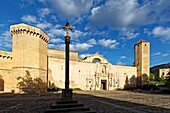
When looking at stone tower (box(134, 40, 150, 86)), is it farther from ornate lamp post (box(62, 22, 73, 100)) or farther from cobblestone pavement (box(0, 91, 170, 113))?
ornate lamp post (box(62, 22, 73, 100))

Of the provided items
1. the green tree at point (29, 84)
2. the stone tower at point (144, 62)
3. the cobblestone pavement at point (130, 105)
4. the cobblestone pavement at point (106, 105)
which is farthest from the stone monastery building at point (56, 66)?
the cobblestone pavement at point (130, 105)

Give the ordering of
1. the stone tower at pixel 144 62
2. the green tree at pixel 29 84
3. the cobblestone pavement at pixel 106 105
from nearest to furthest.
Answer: the cobblestone pavement at pixel 106 105, the green tree at pixel 29 84, the stone tower at pixel 144 62

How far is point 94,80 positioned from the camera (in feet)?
123

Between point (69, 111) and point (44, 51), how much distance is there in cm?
2234

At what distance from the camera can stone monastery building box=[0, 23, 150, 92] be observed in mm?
25172

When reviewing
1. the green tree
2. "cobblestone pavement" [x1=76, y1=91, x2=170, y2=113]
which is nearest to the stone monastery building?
the green tree

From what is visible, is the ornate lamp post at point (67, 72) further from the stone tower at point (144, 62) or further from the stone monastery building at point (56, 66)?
A: the stone tower at point (144, 62)

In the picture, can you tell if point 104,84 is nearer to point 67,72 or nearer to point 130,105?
point 130,105

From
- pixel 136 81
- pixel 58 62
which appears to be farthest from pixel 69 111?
pixel 136 81

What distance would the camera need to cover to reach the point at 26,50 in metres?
25.0

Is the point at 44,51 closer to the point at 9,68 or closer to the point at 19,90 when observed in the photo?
the point at 9,68

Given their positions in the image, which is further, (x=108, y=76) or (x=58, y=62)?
(x=108, y=76)

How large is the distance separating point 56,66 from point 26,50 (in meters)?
8.46

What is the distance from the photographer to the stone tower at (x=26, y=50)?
24750 millimetres
